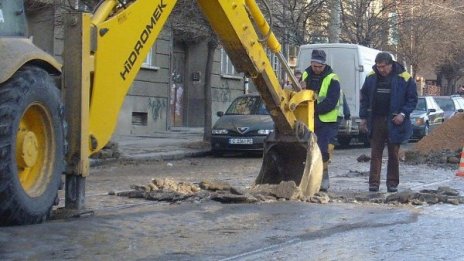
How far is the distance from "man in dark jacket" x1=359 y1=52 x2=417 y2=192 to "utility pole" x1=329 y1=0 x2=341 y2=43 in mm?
15472

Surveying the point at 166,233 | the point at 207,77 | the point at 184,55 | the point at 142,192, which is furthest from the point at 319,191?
the point at 184,55

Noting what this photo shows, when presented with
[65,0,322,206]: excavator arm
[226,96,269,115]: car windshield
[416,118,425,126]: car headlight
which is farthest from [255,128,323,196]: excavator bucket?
[416,118,425,126]: car headlight

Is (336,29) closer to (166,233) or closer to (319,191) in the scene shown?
(319,191)

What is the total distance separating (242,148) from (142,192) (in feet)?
33.4

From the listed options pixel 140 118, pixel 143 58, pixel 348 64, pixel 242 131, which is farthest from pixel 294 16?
pixel 143 58

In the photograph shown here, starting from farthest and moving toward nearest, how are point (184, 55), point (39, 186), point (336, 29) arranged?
point (184, 55)
point (336, 29)
point (39, 186)

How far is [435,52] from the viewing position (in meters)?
42.9

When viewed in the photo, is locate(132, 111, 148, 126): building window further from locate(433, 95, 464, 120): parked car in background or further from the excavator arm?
the excavator arm

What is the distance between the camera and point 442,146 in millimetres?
19438

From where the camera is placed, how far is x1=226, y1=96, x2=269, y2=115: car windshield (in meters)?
21.1

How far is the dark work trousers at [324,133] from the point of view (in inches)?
455

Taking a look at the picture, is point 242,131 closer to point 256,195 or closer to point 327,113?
point 327,113

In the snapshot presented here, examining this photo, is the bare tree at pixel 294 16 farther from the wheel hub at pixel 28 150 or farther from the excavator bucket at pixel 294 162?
the wheel hub at pixel 28 150

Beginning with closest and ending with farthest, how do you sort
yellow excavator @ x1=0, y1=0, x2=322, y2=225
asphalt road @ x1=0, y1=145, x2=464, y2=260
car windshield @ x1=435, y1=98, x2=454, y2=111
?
asphalt road @ x1=0, y1=145, x2=464, y2=260
yellow excavator @ x1=0, y1=0, x2=322, y2=225
car windshield @ x1=435, y1=98, x2=454, y2=111
